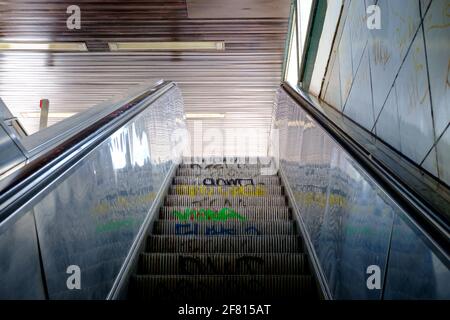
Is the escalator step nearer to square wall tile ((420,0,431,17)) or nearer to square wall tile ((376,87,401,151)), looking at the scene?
square wall tile ((376,87,401,151))

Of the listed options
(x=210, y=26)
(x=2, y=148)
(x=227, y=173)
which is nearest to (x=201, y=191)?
(x=227, y=173)

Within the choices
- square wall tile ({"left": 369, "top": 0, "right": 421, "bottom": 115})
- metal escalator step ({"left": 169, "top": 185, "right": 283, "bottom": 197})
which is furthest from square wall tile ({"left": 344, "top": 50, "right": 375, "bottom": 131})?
metal escalator step ({"left": 169, "top": 185, "right": 283, "bottom": 197})

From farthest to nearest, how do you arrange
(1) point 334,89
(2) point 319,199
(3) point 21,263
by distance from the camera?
(1) point 334,89 < (2) point 319,199 < (3) point 21,263

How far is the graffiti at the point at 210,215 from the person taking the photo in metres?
4.17

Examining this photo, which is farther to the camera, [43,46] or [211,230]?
[43,46]

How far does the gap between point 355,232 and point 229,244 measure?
4.82 ft

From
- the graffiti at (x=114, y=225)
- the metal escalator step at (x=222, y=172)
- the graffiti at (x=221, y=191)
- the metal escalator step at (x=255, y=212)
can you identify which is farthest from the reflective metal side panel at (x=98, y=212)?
the metal escalator step at (x=222, y=172)

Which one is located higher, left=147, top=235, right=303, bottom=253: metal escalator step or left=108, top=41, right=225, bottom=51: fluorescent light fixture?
left=108, top=41, right=225, bottom=51: fluorescent light fixture

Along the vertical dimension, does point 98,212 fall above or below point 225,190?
above

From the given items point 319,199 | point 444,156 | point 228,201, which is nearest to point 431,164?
point 444,156

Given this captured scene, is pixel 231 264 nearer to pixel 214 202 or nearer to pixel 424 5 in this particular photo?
pixel 214 202

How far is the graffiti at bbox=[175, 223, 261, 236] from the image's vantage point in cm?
389

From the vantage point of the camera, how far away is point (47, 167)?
1.81m

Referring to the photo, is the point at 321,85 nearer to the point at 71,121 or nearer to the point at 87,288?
the point at 71,121
